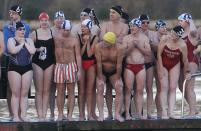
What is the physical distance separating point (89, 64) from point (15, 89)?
1.31m

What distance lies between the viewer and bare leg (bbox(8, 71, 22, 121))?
12.3 m

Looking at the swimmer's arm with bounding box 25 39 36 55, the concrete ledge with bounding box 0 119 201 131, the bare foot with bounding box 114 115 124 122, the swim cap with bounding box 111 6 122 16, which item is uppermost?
the swim cap with bounding box 111 6 122 16

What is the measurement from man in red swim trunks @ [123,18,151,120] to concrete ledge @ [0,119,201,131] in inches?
11.7

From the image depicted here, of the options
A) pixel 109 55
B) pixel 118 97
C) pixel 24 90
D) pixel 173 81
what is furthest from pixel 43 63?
pixel 173 81

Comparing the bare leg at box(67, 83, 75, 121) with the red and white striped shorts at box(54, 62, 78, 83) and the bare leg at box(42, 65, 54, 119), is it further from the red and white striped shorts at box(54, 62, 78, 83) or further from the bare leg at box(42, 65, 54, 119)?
the bare leg at box(42, 65, 54, 119)

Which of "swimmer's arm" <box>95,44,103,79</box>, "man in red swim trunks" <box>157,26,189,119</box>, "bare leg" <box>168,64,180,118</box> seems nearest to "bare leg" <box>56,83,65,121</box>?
"swimmer's arm" <box>95,44,103,79</box>

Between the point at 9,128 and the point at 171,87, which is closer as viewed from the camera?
the point at 9,128

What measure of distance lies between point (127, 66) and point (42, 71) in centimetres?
143

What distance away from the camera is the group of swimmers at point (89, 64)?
1234 centimetres

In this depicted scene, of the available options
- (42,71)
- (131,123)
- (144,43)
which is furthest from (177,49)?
(42,71)

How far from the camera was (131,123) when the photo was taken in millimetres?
12359

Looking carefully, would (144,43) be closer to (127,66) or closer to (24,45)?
→ (127,66)

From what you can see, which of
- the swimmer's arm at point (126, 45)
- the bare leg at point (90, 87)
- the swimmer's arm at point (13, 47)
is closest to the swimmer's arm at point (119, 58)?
the swimmer's arm at point (126, 45)

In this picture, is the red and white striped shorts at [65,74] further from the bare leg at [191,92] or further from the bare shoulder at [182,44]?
the bare leg at [191,92]
